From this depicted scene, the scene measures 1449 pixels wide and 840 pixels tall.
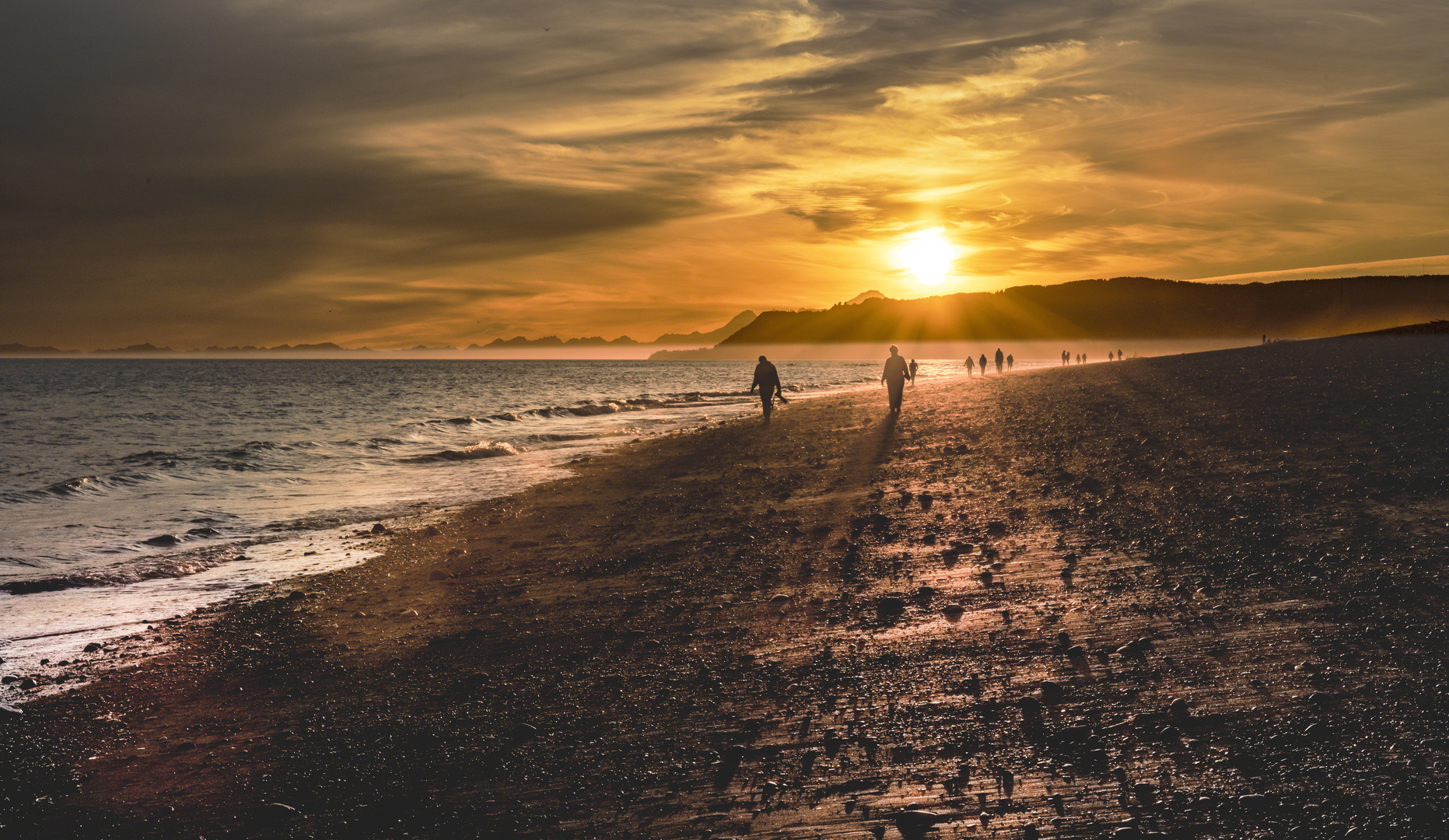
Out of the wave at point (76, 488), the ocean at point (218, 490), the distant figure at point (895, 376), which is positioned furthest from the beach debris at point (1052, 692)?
the wave at point (76, 488)

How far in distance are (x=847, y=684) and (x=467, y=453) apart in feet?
75.6

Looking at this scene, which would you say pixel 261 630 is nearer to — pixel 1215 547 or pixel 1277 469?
pixel 1215 547

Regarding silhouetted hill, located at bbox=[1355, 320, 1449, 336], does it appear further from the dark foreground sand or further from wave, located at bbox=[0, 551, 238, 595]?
wave, located at bbox=[0, 551, 238, 595]

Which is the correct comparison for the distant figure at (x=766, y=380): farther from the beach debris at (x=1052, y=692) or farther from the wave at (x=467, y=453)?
the beach debris at (x=1052, y=692)

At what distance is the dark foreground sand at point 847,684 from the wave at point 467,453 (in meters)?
15.0

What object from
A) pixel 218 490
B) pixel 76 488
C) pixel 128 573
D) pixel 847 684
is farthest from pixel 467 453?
pixel 847 684

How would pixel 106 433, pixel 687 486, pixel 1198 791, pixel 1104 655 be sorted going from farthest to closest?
pixel 106 433 < pixel 687 486 < pixel 1104 655 < pixel 1198 791

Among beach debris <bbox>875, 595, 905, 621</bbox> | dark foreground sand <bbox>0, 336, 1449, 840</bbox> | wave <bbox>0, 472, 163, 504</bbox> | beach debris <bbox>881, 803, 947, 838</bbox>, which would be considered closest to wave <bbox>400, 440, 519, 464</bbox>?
wave <bbox>0, 472, 163, 504</bbox>

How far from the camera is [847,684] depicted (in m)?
5.67

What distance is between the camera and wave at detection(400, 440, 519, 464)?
85.7ft

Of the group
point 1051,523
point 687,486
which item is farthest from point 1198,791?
point 687,486

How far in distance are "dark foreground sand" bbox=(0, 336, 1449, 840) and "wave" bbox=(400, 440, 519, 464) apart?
15001 mm

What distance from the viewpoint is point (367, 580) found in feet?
33.1

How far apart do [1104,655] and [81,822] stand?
6501 mm
